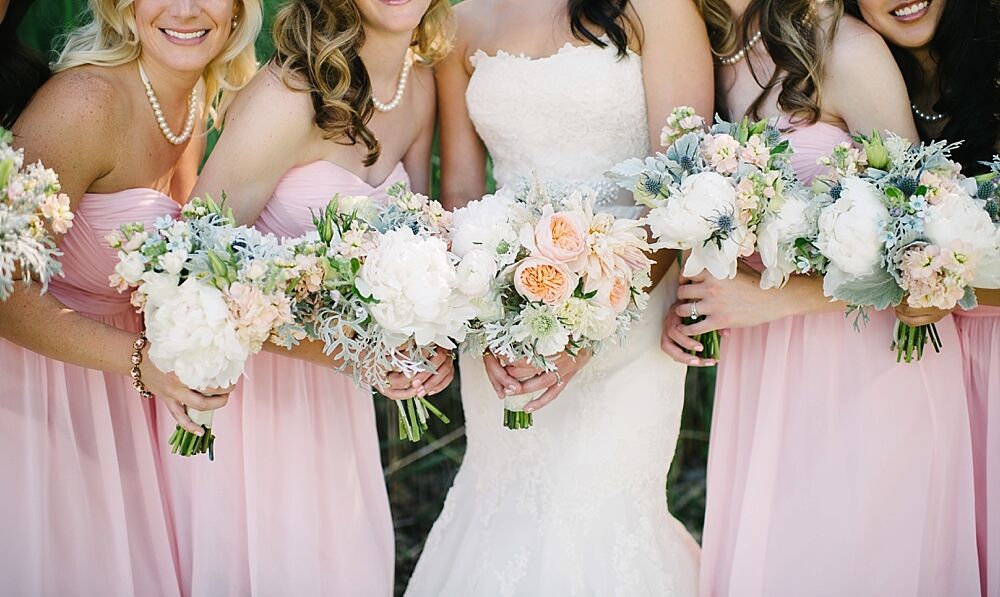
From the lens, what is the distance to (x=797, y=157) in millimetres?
3262

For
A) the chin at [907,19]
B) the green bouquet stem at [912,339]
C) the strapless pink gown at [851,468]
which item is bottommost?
the strapless pink gown at [851,468]

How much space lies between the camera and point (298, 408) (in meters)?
3.35

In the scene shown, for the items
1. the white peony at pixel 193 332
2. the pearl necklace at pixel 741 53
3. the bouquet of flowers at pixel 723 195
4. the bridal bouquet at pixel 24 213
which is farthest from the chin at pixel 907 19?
the bridal bouquet at pixel 24 213

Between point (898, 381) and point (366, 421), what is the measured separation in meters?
1.69

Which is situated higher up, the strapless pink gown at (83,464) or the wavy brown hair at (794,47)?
the wavy brown hair at (794,47)

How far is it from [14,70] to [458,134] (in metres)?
1.46

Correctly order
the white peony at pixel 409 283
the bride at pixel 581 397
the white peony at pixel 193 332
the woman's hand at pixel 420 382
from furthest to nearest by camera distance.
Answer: the bride at pixel 581 397
the woman's hand at pixel 420 382
the white peony at pixel 409 283
the white peony at pixel 193 332

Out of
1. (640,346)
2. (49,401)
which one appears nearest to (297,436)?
(49,401)

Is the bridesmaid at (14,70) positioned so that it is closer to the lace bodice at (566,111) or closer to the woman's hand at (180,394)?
the woman's hand at (180,394)

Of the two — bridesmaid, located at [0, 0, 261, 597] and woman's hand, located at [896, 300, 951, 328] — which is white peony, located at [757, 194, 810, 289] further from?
bridesmaid, located at [0, 0, 261, 597]

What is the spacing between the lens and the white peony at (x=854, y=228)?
2781mm

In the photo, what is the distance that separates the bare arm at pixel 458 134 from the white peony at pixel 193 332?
137 cm

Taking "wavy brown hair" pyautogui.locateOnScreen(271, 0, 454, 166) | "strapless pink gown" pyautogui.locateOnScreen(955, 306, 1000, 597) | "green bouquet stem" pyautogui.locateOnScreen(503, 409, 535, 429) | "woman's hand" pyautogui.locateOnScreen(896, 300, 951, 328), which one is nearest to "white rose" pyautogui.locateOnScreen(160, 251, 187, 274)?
"wavy brown hair" pyautogui.locateOnScreen(271, 0, 454, 166)

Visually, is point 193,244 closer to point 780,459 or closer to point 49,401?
point 49,401
